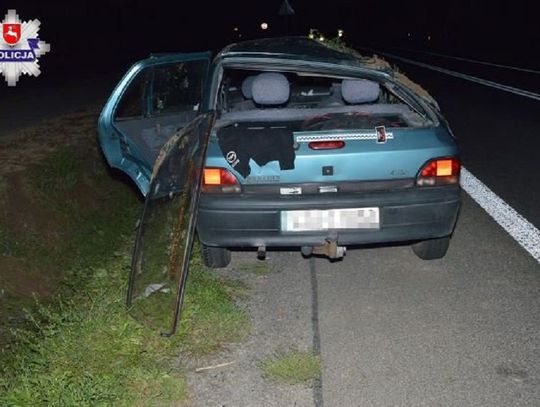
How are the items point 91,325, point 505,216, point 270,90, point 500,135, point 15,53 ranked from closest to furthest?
point 91,325
point 270,90
point 505,216
point 500,135
point 15,53

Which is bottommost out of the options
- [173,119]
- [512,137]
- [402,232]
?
[512,137]

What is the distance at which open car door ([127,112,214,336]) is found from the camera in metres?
3.68

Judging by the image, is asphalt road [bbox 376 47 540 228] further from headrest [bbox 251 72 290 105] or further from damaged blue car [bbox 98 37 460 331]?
headrest [bbox 251 72 290 105]

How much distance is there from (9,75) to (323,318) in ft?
60.4

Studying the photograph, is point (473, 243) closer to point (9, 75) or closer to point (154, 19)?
point (9, 75)

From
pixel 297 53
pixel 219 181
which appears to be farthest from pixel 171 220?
pixel 297 53

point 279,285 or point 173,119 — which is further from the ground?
point 173,119

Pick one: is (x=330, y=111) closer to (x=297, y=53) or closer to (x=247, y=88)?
(x=297, y=53)

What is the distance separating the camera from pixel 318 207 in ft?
13.1

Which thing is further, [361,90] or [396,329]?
[361,90]

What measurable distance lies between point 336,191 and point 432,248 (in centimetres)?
115

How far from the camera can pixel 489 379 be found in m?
3.24

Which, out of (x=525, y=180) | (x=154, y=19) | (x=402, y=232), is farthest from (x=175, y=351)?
(x=154, y=19)

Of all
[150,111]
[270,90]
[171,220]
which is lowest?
[171,220]
